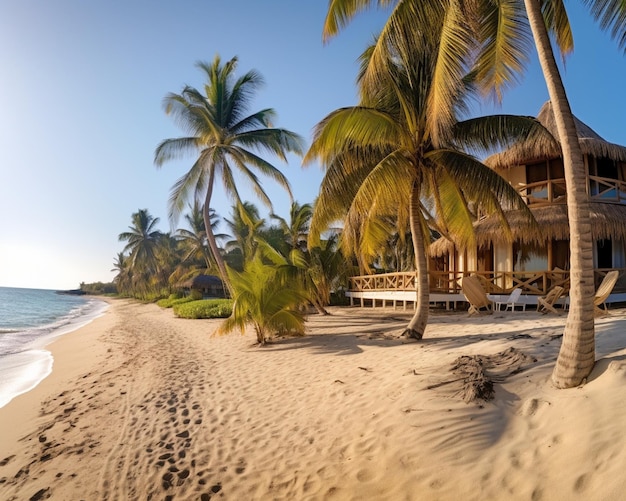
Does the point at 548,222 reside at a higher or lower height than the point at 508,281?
higher

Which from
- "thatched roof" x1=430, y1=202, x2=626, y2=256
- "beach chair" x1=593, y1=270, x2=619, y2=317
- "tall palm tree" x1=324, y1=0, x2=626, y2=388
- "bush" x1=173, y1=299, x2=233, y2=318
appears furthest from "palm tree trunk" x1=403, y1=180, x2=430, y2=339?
"bush" x1=173, y1=299, x2=233, y2=318

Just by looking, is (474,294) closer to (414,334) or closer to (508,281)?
(508,281)

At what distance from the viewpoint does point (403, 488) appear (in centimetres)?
297

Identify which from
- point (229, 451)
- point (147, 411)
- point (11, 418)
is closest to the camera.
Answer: point (229, 451)

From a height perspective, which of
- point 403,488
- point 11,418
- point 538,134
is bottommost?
point 11,418

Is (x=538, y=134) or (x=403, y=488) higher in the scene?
(x=538, y=134)

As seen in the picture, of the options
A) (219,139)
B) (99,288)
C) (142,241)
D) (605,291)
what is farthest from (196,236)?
(99,288)

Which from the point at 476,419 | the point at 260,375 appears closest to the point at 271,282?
the point at 260,375

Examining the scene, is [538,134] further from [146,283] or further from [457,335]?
[146,283]

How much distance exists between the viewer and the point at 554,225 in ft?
40.3

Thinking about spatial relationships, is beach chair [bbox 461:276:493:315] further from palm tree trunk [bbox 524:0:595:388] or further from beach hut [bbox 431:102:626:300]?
palm tree trunk [bbox 524:0:595:388]

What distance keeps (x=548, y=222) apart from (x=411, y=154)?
23.1 ft

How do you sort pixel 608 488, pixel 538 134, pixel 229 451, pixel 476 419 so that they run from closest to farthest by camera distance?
1. pixel 608 488
2. pixel 476 419
3. pixel 229 451
4. pixel 538 134

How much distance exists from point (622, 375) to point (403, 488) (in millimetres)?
2016
